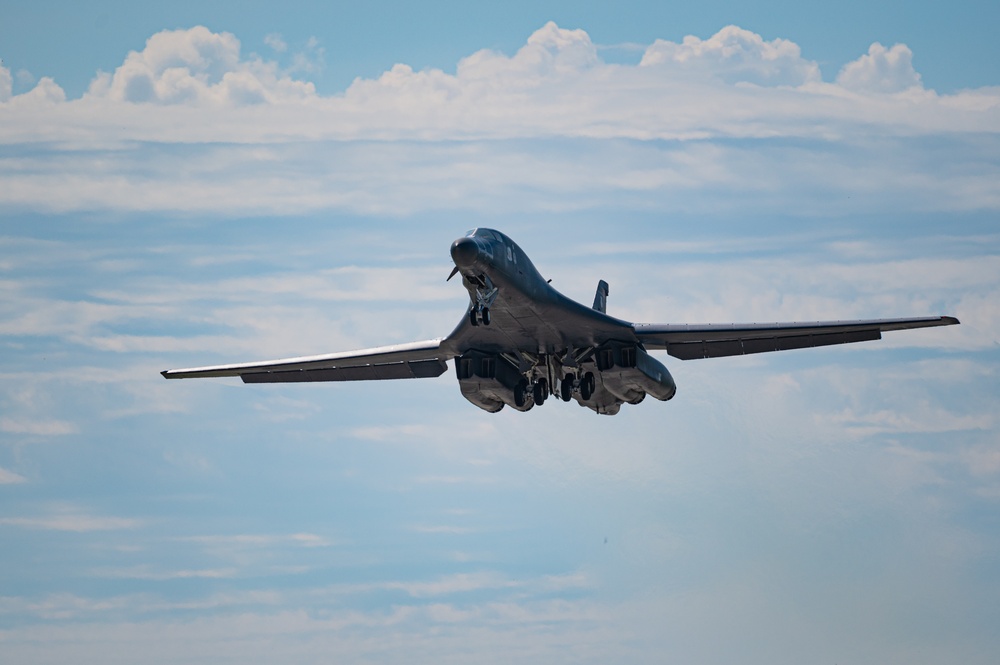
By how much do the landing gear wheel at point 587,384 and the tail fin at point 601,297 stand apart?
8.23 meters

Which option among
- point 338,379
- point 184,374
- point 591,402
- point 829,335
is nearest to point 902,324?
point 829,335

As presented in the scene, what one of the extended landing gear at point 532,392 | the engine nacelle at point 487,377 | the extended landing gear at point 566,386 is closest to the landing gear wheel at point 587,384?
the extended landing gear at point 566,386

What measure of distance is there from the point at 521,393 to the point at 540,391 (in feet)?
2.17

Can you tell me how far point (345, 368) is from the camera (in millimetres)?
52938

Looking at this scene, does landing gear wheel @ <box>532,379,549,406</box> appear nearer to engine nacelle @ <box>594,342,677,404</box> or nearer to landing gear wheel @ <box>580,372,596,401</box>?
landing gear wheel @ <box>580,372,596,401</box>

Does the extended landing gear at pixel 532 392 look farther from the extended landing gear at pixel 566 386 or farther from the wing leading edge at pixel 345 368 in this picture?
A: the wing leading edge at pixel 345 368

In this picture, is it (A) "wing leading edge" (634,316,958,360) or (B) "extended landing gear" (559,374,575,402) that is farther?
(B) "extended landing gear" (559,374,575,402)

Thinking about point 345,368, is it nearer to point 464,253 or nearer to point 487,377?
point 487,377

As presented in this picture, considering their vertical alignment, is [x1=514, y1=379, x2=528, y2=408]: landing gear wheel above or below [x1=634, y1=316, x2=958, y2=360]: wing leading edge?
below

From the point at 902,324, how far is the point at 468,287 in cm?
1383

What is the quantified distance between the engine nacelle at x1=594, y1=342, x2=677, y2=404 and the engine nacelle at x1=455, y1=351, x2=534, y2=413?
2953mm

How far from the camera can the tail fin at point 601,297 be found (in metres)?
55.4

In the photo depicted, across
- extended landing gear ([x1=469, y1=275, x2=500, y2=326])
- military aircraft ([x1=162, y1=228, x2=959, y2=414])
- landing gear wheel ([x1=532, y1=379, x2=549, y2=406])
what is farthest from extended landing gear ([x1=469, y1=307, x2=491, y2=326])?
landing gear wheel ([x1=532, y1=379, x2=549, y2=406])

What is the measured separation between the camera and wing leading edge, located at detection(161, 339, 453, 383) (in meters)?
50.8
